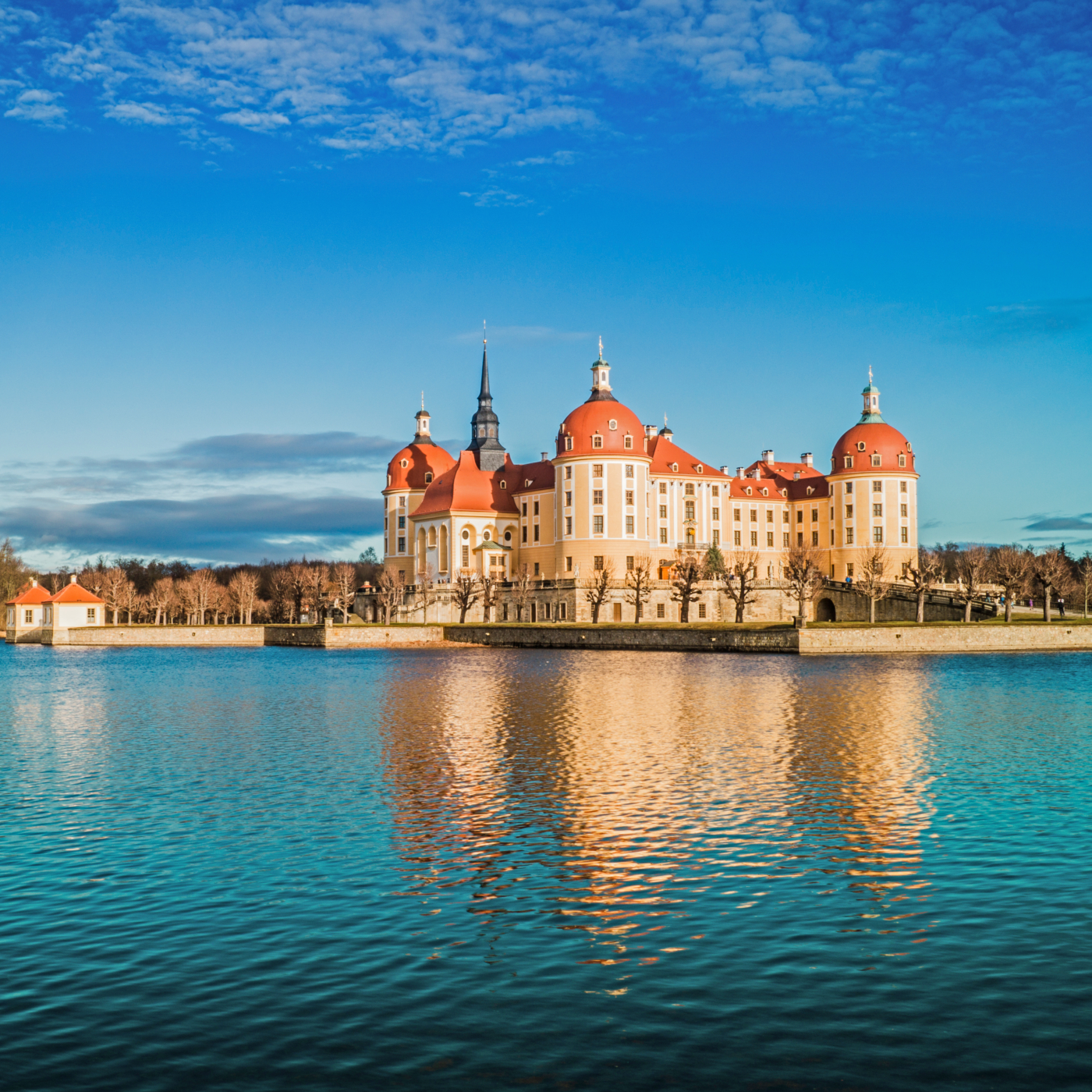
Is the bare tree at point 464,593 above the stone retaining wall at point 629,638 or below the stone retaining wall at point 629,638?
above

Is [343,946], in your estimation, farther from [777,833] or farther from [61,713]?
[61,713]

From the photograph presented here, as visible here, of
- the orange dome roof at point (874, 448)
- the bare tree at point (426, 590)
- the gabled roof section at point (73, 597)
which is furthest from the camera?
the orange dome roof at point (874, 448)

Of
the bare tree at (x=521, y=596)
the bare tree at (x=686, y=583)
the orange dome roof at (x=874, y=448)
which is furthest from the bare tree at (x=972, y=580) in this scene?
the bare tree at (x=521, y=596)

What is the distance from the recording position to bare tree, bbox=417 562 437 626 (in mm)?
113188

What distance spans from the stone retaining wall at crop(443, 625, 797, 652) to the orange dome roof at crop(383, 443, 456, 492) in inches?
1374

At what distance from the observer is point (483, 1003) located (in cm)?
1125

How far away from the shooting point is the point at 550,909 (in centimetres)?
1448

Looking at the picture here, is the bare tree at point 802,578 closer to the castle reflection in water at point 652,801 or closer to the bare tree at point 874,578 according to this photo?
the bare tree at point 874,578

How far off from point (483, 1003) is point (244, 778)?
585 inches

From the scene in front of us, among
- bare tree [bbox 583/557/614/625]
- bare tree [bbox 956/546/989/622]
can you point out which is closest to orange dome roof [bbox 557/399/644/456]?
bare tree [bbox 583/557/614/625]

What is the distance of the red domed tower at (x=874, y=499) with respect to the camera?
12075 cm

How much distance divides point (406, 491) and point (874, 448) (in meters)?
52.4

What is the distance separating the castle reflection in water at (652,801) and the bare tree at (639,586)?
55980 mm

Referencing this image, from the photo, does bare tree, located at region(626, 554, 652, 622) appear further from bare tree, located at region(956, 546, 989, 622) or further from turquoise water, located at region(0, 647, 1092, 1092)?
turquoise water, located at region(0, 647, 1092, 1092)
